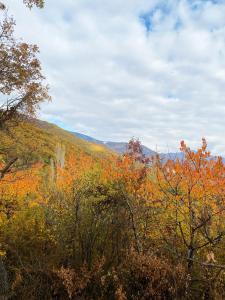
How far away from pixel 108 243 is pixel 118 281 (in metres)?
1.64

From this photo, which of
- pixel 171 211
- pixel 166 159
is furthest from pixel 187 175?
pixel 171 211

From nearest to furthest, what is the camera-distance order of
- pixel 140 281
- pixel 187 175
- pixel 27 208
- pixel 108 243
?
pixel 140 281 < pixel 187 175 < pixel 108 243 < pixel 27 208

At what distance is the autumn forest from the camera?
7.80 metres

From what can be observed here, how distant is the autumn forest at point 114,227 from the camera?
7801 millimetres

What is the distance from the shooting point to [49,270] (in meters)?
8.67

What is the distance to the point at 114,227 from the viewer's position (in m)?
9.43

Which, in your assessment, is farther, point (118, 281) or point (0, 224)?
point (0, 224)

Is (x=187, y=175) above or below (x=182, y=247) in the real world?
above

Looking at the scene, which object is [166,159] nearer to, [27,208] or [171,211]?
[171,211]

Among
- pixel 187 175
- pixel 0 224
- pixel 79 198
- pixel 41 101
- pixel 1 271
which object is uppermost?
pixel 41 101

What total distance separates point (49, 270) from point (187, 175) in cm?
428

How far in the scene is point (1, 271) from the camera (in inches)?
336

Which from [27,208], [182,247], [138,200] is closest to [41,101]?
[27,208]

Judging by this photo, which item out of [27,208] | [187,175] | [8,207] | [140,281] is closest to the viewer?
[140,281]
